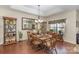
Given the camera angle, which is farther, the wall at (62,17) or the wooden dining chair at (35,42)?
the wooden dining chair at (35,42)

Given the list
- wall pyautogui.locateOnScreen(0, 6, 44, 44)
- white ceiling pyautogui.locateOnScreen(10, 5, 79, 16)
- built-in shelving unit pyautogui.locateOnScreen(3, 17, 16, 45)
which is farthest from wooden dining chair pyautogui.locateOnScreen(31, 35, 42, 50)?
white ceiling pyautogui.locateOnScreen(10, 5, 79, 16)

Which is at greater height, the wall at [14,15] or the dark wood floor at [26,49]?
the wall at [14,15]

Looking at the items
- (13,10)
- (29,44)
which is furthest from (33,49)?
(13,10)

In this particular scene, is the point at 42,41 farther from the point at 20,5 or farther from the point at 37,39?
the point at 20,5

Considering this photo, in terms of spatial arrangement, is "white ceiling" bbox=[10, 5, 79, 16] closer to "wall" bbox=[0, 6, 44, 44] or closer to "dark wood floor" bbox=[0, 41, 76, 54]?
"wall" bbox=[0, 6, 44, 44]

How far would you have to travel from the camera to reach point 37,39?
241 cm

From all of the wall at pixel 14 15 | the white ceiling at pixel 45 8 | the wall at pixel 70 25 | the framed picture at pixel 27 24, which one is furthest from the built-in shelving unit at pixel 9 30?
the wall at pixel 70 25

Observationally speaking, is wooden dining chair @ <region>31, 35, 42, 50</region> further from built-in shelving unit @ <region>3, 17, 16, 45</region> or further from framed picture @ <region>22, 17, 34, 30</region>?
built-in shelving unit @ <region>3, 17, 16, 45</region>

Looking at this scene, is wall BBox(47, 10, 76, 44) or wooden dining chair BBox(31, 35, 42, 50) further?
wooden dining chair BBox(31, 35, 42, 50)

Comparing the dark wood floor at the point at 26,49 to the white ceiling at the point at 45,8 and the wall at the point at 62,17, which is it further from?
the white ceiling at the point at 45,8

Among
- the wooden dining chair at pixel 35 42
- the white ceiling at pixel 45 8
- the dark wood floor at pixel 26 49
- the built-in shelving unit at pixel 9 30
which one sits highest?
the white ceiling at pixel 45 8

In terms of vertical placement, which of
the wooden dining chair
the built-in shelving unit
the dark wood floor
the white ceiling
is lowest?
the dark wood floor

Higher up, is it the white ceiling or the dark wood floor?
the white ceiling
